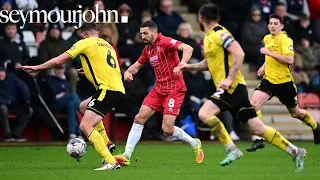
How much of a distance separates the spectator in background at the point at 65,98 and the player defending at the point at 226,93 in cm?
863

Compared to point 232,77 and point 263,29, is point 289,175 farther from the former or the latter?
point 263,29

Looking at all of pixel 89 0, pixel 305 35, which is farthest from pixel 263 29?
pixel 89 0

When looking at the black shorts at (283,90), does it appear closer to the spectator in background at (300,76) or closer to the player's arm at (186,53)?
the player's arm at (186,53)

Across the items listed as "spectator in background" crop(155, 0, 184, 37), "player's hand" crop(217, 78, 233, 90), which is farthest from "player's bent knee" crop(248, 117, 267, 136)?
"spectator in background" crop(155, 0, 184, 37)

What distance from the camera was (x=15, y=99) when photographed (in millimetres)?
21141

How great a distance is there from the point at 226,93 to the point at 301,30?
12.4 m

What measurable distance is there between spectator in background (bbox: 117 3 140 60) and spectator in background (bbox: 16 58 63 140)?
2125 millimetres

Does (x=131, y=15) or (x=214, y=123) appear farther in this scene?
(x=131, y=15)

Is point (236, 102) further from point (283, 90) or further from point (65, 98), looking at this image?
point (65, 98)

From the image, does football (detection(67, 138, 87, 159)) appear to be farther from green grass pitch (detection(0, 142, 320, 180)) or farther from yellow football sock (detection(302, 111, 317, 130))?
yellow football sock (detection(302, 111, 317, 130))

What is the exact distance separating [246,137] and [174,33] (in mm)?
3198

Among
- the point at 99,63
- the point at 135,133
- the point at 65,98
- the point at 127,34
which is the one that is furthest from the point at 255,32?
the point at 99,63

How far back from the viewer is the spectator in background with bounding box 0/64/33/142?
2100 cm

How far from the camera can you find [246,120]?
1297 centimetres
